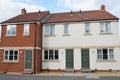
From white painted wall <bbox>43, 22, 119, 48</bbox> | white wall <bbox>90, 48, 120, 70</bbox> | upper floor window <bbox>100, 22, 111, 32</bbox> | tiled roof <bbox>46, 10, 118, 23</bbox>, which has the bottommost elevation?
white wall <bbox>90, 48, 120, 70</bbox>

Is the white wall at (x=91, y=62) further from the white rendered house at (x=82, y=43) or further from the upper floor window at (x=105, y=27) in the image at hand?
the upper floor window at (x=105, y=27)

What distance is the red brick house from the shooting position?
23611mm

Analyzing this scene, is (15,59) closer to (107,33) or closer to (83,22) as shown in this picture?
(83,22)

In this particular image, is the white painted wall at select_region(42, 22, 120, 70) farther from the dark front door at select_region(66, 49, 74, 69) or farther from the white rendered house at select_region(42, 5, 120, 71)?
the dark front door at select_region(66, 49, 74, 69)

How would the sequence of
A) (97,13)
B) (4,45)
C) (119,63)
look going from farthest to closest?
(97,13) < (4,45) < (119,63)

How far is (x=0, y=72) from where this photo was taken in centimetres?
2434

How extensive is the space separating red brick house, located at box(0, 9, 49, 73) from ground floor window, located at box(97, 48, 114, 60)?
7525 millimetres

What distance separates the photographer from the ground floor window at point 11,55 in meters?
24.1

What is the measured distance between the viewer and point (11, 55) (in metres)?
24.4

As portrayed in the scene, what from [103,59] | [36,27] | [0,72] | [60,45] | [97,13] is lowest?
[0,72]

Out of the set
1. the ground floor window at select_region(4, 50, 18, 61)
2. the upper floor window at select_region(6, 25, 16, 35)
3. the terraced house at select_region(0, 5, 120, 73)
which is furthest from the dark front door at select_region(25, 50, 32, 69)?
the upper floor window at select_region(6, 25, 16, 35)

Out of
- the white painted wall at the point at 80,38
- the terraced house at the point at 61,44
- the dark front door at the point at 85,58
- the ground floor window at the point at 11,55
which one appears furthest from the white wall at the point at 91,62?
the ground floor window at the point at 11,55

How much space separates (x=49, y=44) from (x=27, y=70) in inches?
175

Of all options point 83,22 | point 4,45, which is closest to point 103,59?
point 83,22
